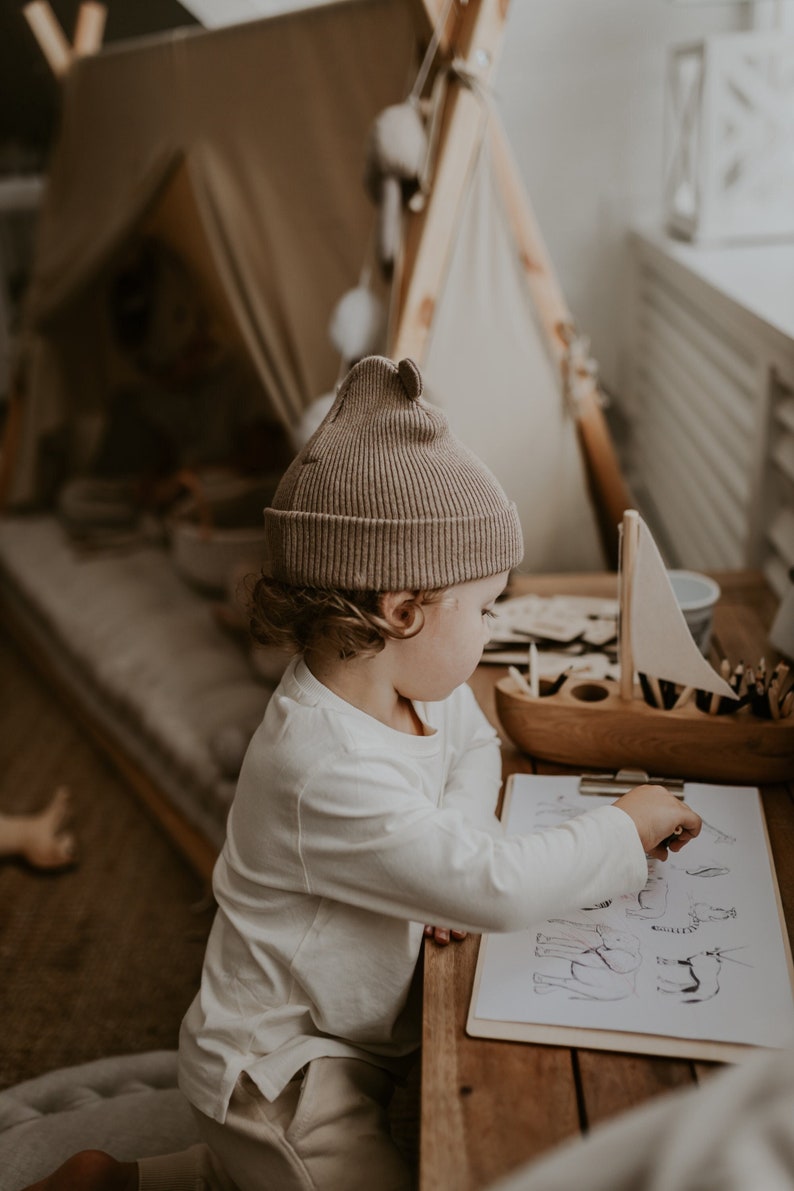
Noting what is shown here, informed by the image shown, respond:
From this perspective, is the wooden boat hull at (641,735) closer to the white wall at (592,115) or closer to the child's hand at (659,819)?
the child's hand at (659,819)

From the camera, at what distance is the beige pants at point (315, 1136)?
0.90m

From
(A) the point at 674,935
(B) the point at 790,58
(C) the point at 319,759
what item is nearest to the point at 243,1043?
(C) the point at 319,759

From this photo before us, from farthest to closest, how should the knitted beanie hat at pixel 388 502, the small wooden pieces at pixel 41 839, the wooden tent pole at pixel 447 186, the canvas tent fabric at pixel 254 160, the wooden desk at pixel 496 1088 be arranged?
the small wooden pieces at pixel 41 839 < the canvas tent fabric at pixel 254 160 < the wooden tent pole at pixel 447 186 < the knitted beanie hat at pixel 388 502 < the wooden desk at pixel 496 1088

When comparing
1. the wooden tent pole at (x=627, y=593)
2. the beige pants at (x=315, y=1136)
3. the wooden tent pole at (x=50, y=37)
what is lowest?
the beige pants at (x=315, y=1136)

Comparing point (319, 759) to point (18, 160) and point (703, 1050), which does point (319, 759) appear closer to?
point (703, 1050)

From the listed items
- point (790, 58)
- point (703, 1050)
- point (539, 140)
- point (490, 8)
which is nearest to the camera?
point (703, 1050)

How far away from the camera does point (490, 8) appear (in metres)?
1.67

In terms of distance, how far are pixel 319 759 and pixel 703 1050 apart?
36 centimetres

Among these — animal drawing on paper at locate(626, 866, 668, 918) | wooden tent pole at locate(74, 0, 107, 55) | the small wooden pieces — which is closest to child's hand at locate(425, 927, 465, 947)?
animal drawing on paper at locate(626, 866, 668, 918)

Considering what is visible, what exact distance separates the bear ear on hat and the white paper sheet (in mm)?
461

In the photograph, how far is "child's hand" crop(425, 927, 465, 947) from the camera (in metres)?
0.89

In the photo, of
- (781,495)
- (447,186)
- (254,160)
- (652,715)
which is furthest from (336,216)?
(652,715)

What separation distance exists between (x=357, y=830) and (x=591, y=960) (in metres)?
0.21

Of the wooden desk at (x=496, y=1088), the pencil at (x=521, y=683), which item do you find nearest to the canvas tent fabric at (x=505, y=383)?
the pencil at (x=521, y=683)
